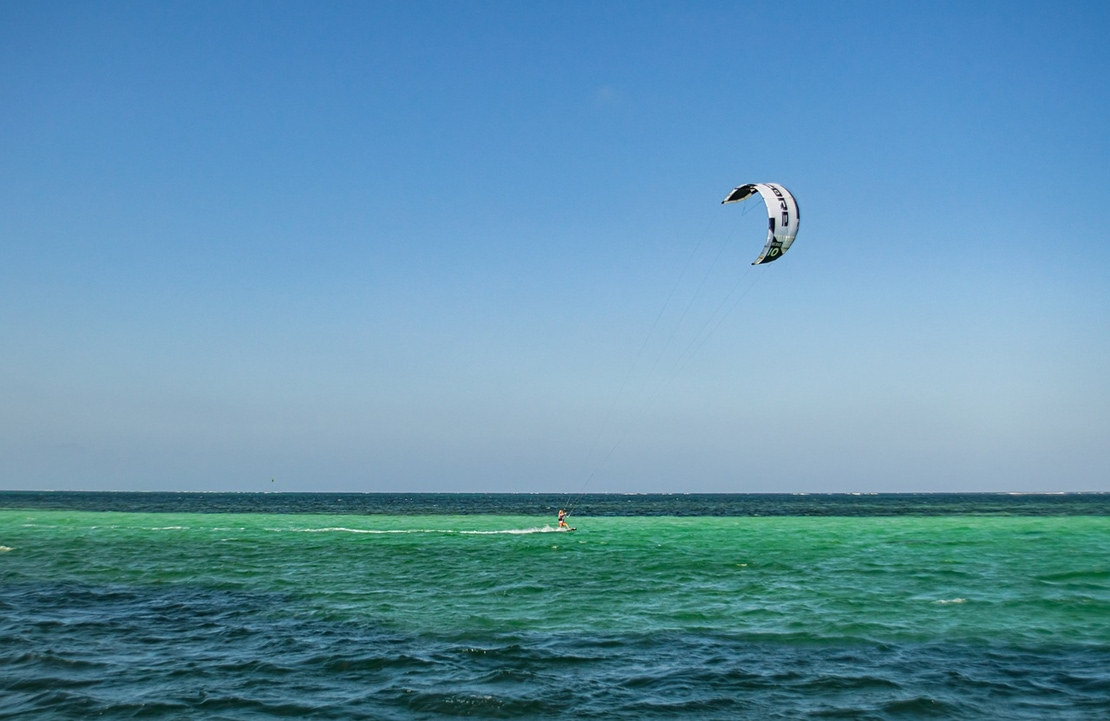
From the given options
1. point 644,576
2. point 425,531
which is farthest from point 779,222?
point 425,531

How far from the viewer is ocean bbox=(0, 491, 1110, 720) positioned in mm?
11578

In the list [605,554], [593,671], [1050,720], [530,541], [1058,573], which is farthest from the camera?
[530,541]

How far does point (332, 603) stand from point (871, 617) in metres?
14.3

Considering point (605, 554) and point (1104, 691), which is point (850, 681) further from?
point (605, 554)

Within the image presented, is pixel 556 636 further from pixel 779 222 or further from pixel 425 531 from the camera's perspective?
pixel 425 531

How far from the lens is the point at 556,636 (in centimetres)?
1616

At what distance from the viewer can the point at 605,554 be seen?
33.9 metres

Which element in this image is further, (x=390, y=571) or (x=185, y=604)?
(x=390, y=571)

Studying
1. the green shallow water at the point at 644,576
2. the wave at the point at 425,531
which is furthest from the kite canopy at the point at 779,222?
the wave at the point at 425,531

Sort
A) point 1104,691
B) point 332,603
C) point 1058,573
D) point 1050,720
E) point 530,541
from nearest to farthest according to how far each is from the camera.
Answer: point 1050,720 < point 1104,691 < point 332,603 < point 1058,573 < point 530,541

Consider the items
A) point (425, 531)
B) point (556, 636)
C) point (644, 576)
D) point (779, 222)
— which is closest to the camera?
point (556, 636)

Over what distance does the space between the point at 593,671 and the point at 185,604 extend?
13235 millimetres

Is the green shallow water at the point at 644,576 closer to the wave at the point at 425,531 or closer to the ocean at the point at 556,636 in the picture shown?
the ocean at the point at 556,636

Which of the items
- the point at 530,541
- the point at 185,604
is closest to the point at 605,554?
the point at 530,541
